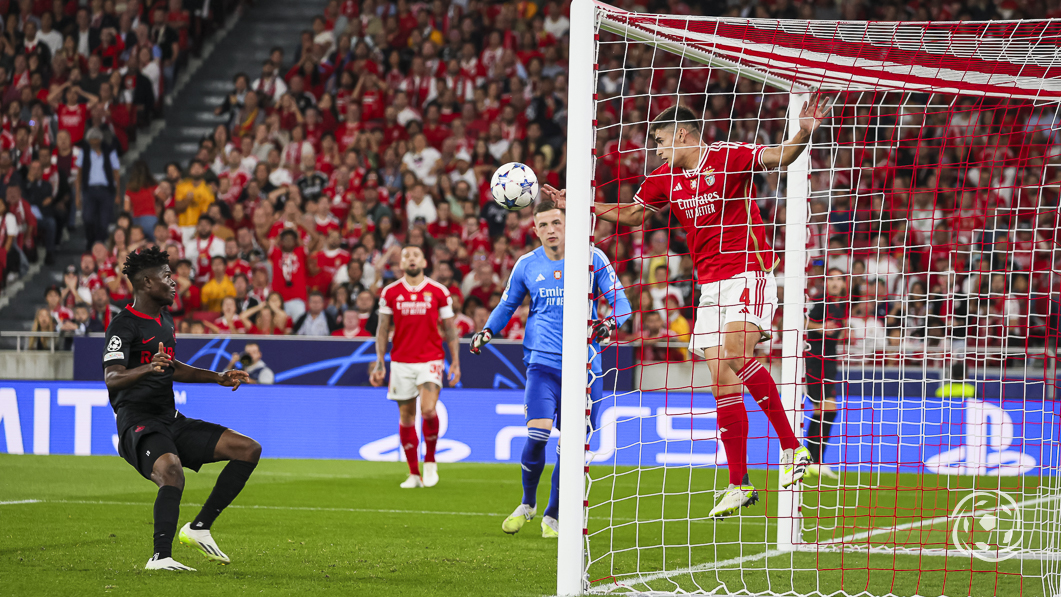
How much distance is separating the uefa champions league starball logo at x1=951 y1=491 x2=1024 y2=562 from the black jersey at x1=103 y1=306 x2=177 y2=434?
4.25 m

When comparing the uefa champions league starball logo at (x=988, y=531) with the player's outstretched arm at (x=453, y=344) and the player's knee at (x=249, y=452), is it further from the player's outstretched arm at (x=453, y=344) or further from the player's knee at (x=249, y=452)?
the player's outstretched arm at (x=453, y=344)

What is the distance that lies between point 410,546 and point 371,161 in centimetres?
1090

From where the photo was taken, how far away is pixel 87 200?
1678 centimetres

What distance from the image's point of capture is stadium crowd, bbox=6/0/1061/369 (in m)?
14.2

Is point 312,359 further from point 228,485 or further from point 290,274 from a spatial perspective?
point 228,485

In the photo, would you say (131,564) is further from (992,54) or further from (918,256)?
(918,256)

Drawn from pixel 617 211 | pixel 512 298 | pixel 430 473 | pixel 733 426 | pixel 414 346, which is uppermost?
pixel 617 211

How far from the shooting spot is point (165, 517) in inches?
220

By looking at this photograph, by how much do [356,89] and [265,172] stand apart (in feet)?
7.25

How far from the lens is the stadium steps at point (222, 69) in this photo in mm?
18844

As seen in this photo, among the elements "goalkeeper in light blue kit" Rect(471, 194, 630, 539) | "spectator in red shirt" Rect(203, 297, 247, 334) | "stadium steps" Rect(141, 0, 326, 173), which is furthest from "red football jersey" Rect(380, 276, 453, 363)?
"stadium steps" Rect(141, 0, 326, 173)

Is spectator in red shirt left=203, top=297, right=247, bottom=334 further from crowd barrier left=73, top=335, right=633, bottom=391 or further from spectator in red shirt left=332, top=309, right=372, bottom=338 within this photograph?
spectator in red shirt left=332, top=309, right=372, bottom=338

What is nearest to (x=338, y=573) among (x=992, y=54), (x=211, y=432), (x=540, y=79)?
(x=211, y=432)

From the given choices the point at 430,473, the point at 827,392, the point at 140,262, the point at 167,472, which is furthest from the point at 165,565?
the point at 827,392
